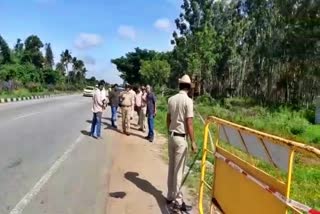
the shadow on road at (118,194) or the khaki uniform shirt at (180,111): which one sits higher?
the khaki uniform shirt at (180,111)

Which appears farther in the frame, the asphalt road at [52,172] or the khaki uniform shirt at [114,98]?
the khaki uniform shirt at [114,98]

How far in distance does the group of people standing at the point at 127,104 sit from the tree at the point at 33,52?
67.3 metres

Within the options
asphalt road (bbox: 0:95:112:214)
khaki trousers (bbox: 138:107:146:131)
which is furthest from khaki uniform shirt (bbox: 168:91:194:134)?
khaki trousers (bbox: 138:107:146:131)

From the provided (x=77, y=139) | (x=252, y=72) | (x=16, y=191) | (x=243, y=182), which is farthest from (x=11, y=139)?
(x=252, y=72)

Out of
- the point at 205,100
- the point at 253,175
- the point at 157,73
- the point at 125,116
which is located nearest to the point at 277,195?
the point at 253,175

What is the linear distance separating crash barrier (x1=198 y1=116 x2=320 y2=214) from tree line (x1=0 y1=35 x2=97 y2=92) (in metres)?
46.1

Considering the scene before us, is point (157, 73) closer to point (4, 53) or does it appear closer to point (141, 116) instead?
point (4, 53)

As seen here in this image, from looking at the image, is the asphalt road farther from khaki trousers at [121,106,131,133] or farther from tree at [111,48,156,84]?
tree at [111,48,156,84]

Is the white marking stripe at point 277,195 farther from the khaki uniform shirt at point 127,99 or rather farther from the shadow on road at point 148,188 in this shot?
the khaki uniform shirt at point 127,99

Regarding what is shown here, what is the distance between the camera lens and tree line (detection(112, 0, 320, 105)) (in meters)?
41.4

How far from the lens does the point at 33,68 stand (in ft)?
245

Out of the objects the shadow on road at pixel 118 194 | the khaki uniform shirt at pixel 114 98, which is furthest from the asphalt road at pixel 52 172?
the khaki uniform shirt at pixel 114 98

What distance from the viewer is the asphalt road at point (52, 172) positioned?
6.89m

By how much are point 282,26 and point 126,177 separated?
43.0 metres
